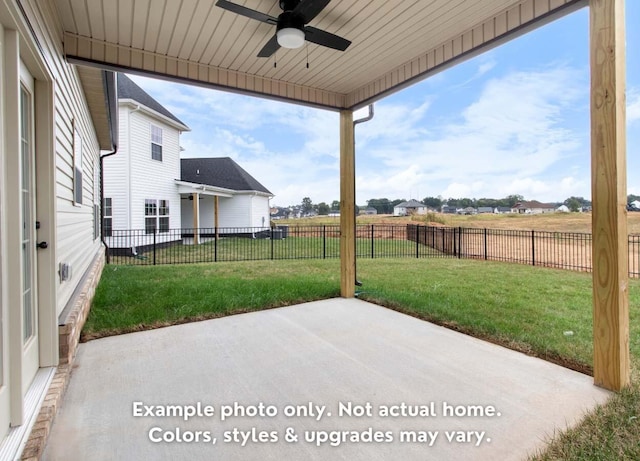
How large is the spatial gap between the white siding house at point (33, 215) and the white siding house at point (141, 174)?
23.8ft

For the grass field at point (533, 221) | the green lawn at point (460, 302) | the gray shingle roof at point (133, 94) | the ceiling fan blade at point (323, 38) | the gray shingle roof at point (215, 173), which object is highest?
the gray shingle roof at point (133, 94)

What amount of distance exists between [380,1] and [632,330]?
3.89m

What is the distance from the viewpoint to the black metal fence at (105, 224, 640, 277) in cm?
847

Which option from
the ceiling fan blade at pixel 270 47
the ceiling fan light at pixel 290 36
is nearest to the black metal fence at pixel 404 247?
the ceiling fan blade at pixel 270 47

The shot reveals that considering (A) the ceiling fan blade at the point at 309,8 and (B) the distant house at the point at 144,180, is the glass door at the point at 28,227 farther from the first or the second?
(B) the distant house at the point at 144,180

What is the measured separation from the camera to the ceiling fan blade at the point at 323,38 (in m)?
2.65

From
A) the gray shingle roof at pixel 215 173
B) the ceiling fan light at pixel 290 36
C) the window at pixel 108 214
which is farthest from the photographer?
the gray shingle roof at pixel 215 173

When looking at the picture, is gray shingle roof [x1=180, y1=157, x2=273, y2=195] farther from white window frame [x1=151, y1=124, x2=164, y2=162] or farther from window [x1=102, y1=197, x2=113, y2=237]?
window [x1=102, y1=197, x2=113, y2=237]

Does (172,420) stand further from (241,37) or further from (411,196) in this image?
(411,196)

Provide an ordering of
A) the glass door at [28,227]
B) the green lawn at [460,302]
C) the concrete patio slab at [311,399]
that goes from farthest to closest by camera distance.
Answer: the glass door at [28,227] → the green lawn at [460,302] → the concrete patio slab at [311,399]

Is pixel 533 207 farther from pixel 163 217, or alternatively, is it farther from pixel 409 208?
pixel 163 217

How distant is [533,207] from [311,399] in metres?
11.4

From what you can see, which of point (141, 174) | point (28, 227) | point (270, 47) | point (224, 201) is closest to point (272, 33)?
point (270, 47)

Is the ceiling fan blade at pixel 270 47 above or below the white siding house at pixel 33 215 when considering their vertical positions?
above
